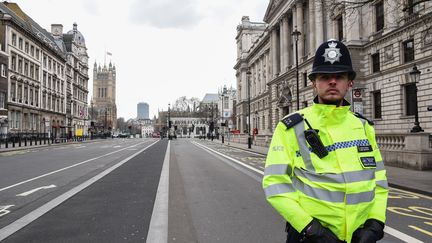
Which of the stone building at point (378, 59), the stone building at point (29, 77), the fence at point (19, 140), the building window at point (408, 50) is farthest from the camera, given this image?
the stone building at point (29, 77)

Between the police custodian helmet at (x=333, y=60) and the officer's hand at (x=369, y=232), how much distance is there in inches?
39.0

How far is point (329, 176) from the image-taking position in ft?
7.29

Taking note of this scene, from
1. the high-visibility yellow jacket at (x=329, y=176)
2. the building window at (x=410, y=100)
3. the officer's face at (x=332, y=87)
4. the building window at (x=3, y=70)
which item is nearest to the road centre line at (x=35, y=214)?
the high-visibility yellow jacket at (x=329, y=176)

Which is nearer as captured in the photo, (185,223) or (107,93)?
(185,223)

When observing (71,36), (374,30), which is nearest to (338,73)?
(374,30)

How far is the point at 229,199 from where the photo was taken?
873 cm

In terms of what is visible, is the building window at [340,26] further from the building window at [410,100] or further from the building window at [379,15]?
the building window at [410,100]

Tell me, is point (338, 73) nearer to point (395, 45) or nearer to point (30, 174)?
point (30, 174)

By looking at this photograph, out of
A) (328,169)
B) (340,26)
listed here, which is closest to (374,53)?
(340,26)

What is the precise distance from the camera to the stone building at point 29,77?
51625mm

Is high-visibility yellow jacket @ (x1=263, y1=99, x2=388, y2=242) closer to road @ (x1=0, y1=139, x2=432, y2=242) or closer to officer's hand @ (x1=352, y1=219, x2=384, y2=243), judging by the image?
officer's hand @ (x1=352, y1=219, x2=384, y2=243)

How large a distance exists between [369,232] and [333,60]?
1.12 meters

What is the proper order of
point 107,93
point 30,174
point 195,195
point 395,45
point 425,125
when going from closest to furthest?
point 195,195 < point 30,174 < point 425,125 < point 395,45 < point 107,93

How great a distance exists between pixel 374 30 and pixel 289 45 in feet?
62.8
